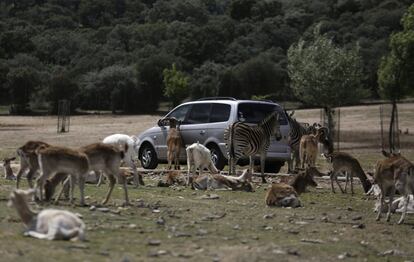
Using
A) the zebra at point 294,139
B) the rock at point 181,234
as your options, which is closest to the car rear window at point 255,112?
the zebra at point 294,139

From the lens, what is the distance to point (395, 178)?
1388 cm

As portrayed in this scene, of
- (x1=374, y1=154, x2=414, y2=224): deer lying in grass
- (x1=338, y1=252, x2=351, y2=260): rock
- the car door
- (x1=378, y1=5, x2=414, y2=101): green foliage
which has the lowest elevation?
(x1=338, y1=252, x2=351, y2=260): rock

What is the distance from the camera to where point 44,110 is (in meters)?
82.8

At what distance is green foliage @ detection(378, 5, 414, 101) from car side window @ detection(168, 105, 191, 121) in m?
18.9

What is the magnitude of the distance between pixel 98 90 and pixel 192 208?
73108 millimetres

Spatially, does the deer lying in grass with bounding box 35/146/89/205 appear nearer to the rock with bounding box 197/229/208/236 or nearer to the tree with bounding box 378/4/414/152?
the rock with bounding box 197/229/208/236

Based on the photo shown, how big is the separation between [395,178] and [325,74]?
3070 cm

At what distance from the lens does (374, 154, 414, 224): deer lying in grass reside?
13.8 meters

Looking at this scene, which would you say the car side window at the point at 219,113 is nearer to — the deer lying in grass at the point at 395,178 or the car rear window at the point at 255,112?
the car rear window at the point at 255,112

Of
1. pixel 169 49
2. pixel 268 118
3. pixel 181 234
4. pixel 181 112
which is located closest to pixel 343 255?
pixel 181 234

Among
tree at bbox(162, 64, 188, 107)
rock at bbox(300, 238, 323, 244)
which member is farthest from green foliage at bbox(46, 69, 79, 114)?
rock at bbox(300, 238, 323, 244)

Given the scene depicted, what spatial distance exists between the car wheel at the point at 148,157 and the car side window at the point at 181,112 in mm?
1372

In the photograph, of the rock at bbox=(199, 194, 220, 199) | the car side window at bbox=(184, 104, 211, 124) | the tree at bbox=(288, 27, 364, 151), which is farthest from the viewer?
the tree at bbox=(288, 27, 364, 151)

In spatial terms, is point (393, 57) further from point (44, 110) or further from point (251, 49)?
point (251, 49)
